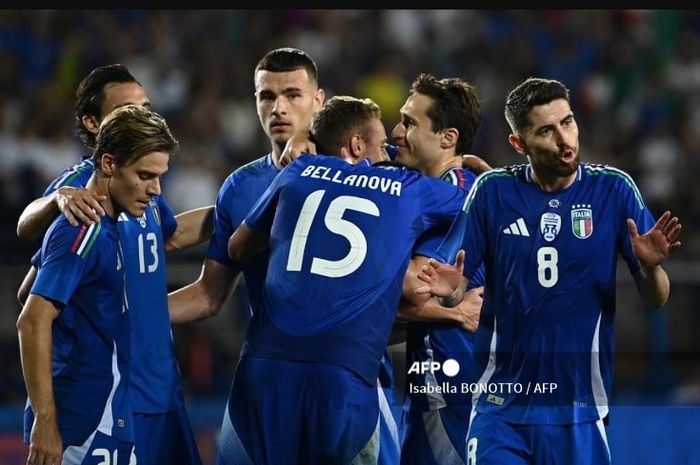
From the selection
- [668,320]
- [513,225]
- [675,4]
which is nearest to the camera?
[513,225]

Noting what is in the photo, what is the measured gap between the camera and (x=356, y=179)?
197 inches

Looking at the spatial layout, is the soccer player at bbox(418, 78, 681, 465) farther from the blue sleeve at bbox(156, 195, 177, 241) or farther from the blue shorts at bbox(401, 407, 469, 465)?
the blue sleeve at bbox(156, 195, 177, 241)

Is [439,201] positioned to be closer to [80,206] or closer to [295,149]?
[295,149]

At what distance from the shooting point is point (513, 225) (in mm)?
5168

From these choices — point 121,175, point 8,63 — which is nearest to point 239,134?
point 8,63

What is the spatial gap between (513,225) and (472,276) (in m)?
0.28

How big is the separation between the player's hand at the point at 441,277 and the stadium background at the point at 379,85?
14.7 feet

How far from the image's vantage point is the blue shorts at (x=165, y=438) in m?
5.05

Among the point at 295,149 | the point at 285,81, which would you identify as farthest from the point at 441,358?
the point at 285,81

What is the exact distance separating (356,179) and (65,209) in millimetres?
1146

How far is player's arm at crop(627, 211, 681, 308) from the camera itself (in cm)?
477

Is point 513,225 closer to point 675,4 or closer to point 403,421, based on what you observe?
point 403,421

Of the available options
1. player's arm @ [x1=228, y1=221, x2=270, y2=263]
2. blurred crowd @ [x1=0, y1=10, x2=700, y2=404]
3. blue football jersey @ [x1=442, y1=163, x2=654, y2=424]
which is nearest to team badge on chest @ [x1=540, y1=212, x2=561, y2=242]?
blue football jersey @ [x1=442, y1=163, x2=654, y2=424]

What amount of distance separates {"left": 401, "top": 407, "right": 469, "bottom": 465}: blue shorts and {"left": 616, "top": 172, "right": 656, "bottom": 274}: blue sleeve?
1019 mm
